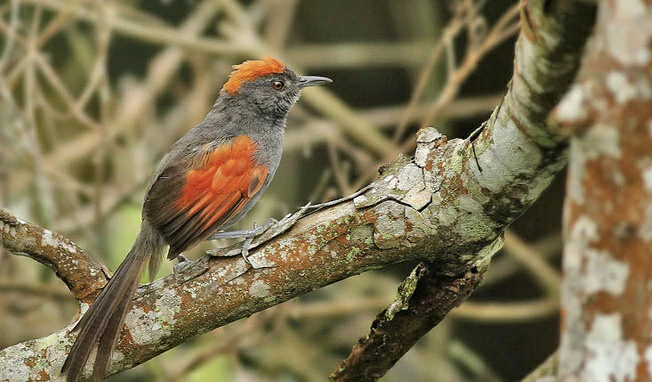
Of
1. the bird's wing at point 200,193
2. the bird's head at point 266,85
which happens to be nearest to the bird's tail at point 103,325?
the bird's wing at point 200,193

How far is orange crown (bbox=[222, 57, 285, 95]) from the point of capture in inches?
175

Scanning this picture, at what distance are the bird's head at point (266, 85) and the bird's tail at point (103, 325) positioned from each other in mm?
1512

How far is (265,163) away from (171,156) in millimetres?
436

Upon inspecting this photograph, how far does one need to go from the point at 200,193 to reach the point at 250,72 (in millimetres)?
1016

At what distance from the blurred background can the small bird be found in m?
0.55

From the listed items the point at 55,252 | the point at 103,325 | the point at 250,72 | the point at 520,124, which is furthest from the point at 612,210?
the point at 250,72

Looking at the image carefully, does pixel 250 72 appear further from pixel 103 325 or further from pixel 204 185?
pixel 103 325

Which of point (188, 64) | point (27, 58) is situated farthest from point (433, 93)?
point (27, 58)

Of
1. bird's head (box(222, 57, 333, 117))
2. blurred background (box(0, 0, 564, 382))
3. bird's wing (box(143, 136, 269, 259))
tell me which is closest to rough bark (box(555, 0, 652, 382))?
bird's wing (box(143, 136, 269, 259))

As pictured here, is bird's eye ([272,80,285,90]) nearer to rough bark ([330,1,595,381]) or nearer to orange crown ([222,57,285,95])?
orange crown ([222,57,285,95])

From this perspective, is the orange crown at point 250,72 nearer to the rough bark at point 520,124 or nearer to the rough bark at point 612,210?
the rough bark at point 520,124

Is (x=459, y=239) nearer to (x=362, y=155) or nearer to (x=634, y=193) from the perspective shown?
(x=634, y=193)

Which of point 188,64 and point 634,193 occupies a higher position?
point 188,64

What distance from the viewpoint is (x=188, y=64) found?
6.87 m
